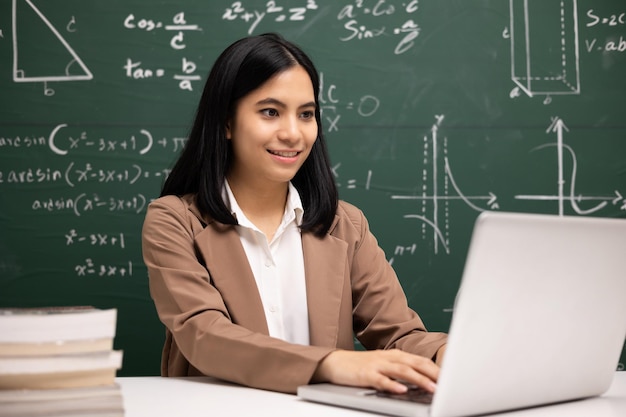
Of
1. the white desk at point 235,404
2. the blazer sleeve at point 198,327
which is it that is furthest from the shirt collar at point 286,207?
the white desk at point 235,404

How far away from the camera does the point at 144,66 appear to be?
9.46 feet

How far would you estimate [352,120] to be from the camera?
2.95 metres

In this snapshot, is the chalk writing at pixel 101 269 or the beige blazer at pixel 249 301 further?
the chalk writing at pixel 101 269

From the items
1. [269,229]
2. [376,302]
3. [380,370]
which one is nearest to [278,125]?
[269,229]

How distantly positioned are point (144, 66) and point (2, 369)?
6.61 ft

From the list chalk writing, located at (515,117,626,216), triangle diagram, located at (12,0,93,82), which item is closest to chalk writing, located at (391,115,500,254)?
chalk writing, located at (515,117,626,216)

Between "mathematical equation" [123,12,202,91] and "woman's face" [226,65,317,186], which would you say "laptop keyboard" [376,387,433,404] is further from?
"mathematical equation" [123,12,202,91]

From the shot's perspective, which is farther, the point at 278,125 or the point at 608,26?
the point at 608,26

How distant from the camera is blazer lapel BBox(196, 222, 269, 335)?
1.91 m

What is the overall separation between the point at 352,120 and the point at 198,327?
1478 millimetres

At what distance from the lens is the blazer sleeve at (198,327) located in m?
1.46

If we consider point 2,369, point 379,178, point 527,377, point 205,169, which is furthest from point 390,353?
point 379,178

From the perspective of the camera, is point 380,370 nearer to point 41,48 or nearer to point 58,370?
point 58,370

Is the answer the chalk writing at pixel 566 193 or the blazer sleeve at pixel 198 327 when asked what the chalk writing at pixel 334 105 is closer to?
the chalk writing at pixel 566 193
